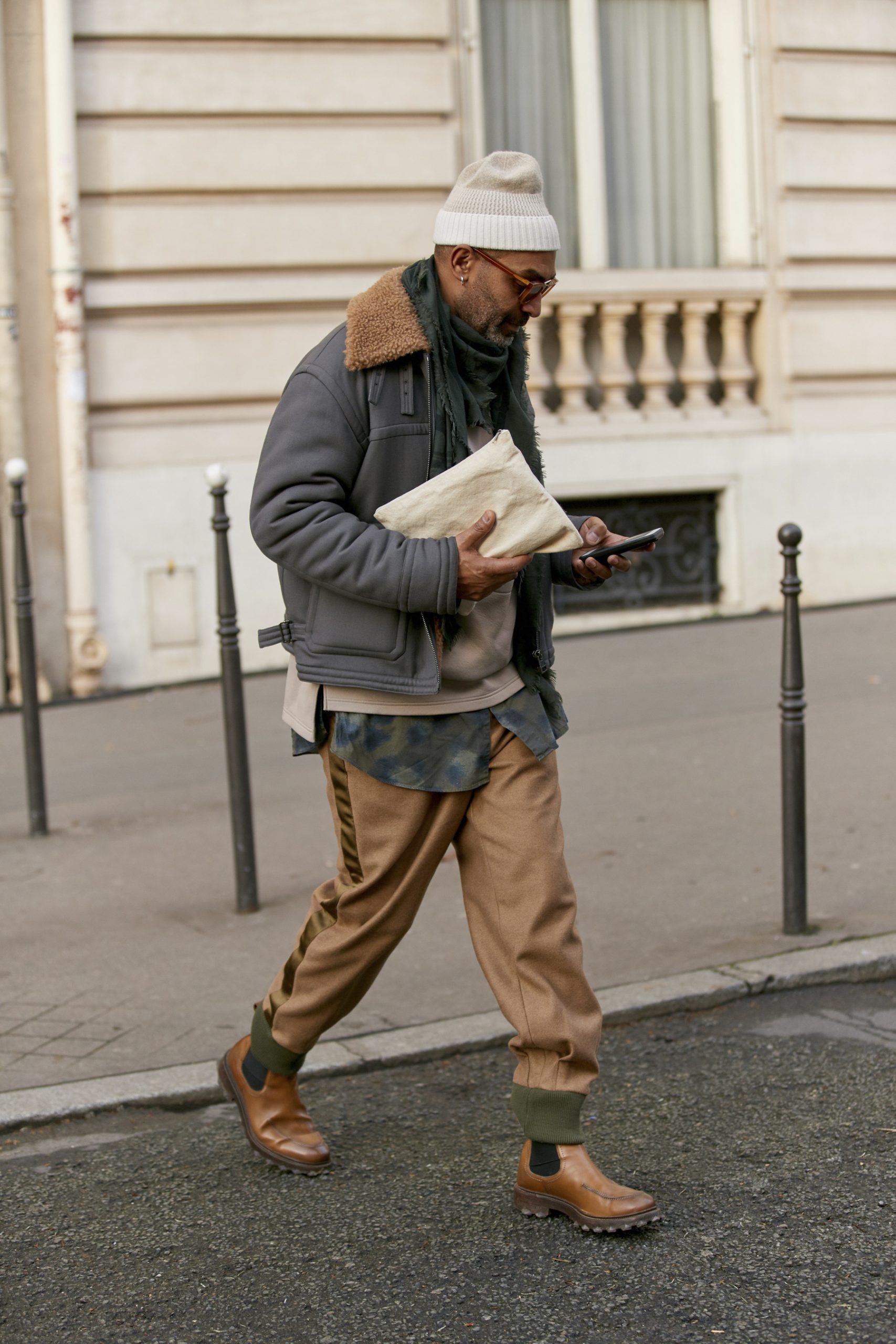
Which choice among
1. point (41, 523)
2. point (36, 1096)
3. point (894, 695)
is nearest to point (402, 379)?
point (36, 1096)

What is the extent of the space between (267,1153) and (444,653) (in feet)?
3.86

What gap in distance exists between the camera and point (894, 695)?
28.3 ft

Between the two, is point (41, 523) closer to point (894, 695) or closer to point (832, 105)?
point (894, 695)

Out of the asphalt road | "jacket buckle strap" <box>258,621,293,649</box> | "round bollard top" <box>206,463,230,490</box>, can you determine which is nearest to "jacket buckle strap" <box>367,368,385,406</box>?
"jacket buckle strap" <box>258,621,293,649</box>

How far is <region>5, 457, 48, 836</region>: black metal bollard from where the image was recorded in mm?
6328

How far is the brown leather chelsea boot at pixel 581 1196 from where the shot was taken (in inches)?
124

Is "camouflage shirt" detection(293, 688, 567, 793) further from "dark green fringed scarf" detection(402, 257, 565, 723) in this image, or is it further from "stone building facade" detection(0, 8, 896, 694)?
"stone building facade" detection(0, 8, 896, 694)

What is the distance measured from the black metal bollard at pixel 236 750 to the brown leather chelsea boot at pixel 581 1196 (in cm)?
234

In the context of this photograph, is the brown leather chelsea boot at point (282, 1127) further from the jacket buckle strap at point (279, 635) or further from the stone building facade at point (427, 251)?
the stone building facade at point (427, 251)

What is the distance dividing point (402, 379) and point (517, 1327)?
1.73 m

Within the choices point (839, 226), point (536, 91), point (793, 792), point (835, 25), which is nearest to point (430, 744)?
point (793, 792)

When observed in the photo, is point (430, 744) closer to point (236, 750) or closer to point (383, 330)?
→ point (383, 330)

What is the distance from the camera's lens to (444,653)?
3.29 m

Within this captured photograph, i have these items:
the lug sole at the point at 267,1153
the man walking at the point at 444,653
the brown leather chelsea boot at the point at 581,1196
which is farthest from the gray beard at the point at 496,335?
the lug sole at the point at 267,1153
